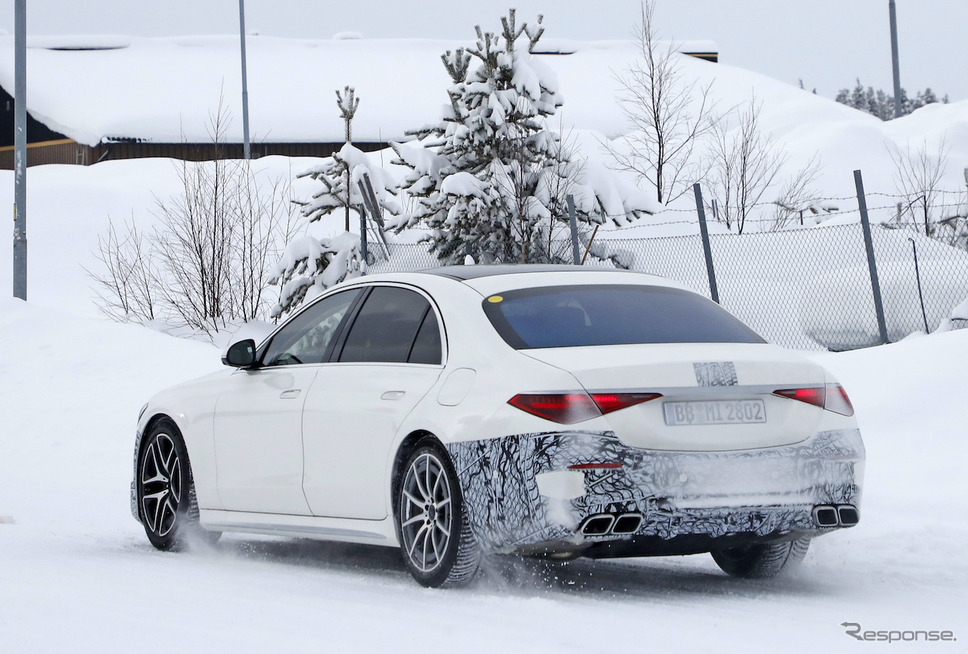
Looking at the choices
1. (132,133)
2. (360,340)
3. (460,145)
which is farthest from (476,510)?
(132,133)

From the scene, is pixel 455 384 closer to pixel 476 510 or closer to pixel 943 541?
pixel 476 510

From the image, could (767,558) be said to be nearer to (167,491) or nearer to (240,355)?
(240,355)

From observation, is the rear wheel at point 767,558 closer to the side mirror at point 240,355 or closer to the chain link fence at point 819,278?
Result: the side mirror at point 240,355

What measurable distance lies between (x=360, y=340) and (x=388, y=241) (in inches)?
464

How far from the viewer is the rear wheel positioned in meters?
6.35

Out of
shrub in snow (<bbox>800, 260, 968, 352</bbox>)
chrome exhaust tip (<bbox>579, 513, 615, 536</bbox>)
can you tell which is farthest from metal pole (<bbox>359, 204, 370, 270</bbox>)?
chrome exhaust tip (<bbox>579, 513, 615, 536</bbox>)

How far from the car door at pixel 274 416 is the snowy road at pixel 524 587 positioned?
1.29ft

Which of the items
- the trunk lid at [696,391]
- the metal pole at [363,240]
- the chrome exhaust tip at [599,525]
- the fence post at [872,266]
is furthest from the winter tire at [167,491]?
the metal pole at [363,240]

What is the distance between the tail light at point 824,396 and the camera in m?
5.62

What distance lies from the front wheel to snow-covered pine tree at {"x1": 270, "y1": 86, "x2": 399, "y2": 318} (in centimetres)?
1174

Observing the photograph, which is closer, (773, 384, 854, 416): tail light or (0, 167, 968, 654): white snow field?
(0, 167, 968, 654): white snow field

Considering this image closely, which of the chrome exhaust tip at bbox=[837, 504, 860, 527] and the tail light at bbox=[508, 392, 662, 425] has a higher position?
the tail light at bbox=[508, 392, 662, 425]

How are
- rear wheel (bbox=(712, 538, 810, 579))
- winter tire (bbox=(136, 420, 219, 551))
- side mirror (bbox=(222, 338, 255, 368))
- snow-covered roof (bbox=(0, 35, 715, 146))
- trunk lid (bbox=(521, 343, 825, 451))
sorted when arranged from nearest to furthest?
trunk lid (bbox=(521, 343, 825, 451)) < rear wheel (bbox=(712, 538, 810, 579)) < side mirror (bbox=(222, 338, 255, 368)) < winter tire (bbox=(136, 420, 219, 551)) < snow-covered roof (bbox=(0, 35, 715, 146))

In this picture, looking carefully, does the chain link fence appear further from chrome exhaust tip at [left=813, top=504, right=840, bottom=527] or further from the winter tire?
chrome exhaust tip at [left=813, top=504, right=840, bottom=527]
